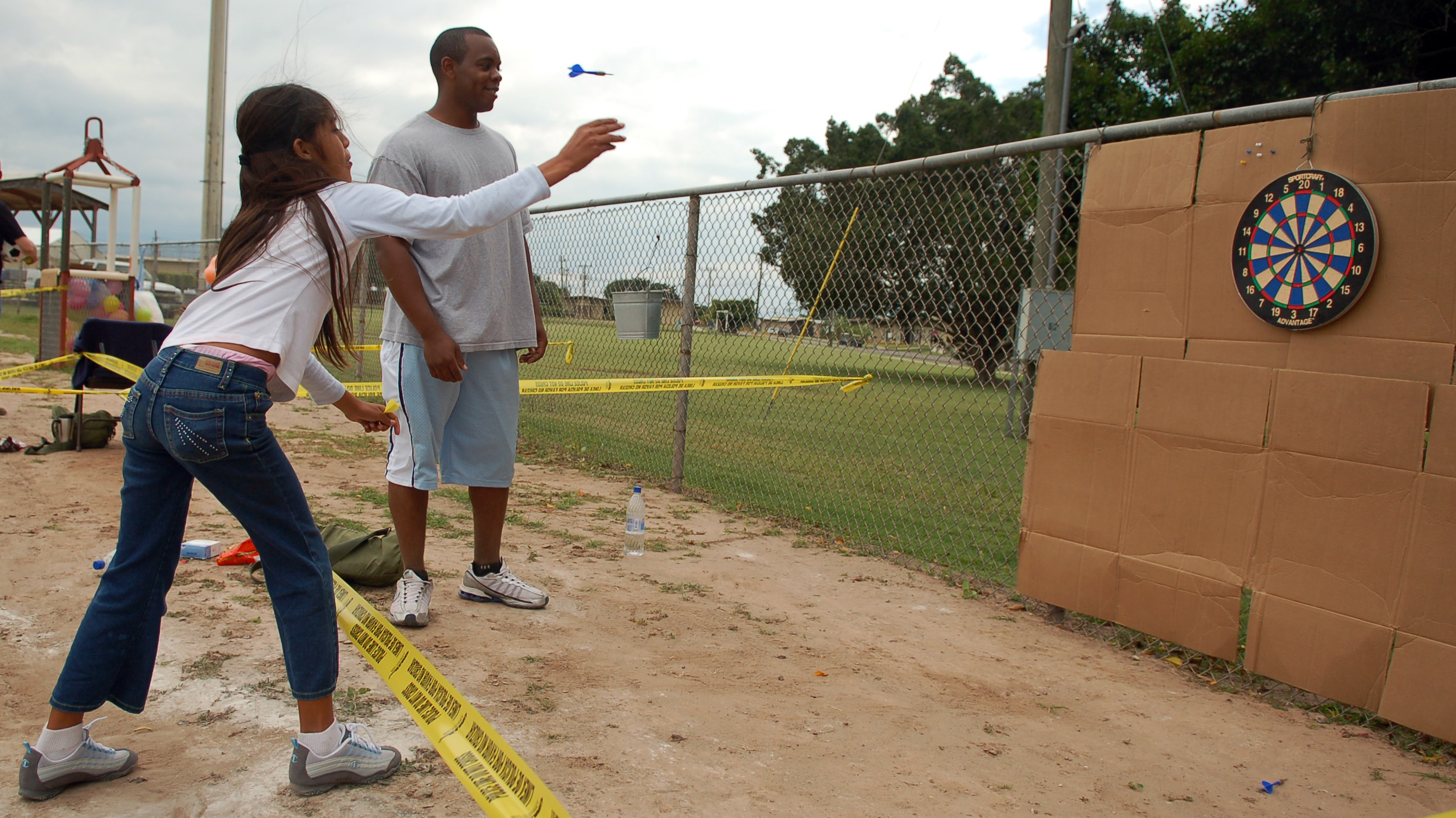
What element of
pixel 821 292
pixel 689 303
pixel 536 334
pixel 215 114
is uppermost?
pixel 215 114

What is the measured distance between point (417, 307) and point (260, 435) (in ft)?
4.05

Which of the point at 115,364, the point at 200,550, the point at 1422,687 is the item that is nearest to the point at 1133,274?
the point at 1422,687

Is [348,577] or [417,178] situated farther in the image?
[348,577]

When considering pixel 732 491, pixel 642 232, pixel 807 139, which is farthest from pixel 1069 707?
pixel 807 139

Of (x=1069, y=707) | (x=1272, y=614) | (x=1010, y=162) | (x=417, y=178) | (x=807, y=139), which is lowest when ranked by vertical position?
(x=1069, y=707)

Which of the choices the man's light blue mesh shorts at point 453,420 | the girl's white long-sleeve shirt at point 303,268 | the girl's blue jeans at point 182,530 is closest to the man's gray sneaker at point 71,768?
the girl's blue jeans at point 182,530

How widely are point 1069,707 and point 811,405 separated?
924 cm

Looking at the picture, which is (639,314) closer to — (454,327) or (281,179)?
(454,327)

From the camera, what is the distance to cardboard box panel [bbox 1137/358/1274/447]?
3.32 m

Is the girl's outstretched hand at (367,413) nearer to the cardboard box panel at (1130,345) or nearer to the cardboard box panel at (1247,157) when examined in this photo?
the cardboard box panel at (1130,345)

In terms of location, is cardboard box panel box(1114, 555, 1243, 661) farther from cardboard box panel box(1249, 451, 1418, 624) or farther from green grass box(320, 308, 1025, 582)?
green grass box(320, 308, 1025, 582)

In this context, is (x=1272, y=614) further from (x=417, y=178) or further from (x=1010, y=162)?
(x=417, y=178)

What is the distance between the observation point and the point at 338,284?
2.19 m

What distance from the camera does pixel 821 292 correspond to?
584 cm
